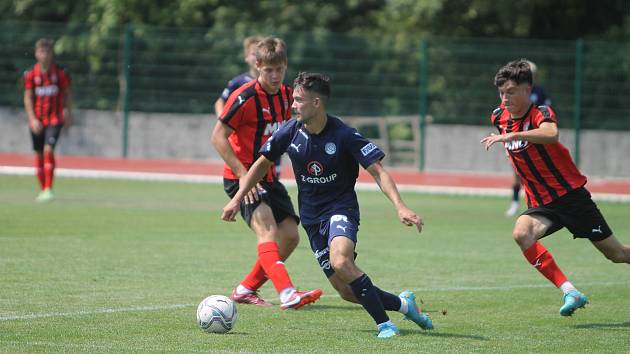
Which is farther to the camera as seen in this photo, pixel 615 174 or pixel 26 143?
pixel 26 143

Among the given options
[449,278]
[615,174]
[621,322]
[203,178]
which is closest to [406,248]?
[449,278]

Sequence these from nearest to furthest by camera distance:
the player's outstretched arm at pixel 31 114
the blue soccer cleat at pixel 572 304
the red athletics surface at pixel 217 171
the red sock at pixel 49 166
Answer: the blue soccer cleat at pixel 572 304 → the red sock at pixel 49 166 → the player's outstretched arm at pixel 31 114 → the red athletics surface at pixel 217 171

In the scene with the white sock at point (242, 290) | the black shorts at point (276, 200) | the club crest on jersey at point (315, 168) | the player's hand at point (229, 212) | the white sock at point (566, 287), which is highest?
the club crest on jersey at point (315, 168)

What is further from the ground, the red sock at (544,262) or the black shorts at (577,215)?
the black shorts at (577,215)

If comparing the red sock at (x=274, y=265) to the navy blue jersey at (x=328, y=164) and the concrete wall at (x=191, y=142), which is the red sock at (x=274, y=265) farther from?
the concrete wall at (x=191, y=142)

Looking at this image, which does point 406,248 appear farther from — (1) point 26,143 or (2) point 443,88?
(1) point 26,143

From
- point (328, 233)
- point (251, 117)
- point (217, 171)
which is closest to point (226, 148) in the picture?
point (251, 117)

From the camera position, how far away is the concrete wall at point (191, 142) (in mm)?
24812

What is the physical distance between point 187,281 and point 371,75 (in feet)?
54.1

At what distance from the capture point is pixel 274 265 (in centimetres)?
861

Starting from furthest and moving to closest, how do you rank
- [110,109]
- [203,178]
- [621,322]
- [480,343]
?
[110,109] < [203,178] < [621,322] < [480,343]

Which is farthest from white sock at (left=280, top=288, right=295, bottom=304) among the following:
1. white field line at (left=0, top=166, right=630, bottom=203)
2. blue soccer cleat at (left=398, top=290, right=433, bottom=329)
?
white field line at (left=0, top=166, right=630, bottom=203)

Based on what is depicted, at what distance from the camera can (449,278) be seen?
414 inches

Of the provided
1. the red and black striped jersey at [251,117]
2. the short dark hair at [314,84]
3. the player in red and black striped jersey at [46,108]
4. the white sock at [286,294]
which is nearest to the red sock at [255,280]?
the white sock at [286,294]
